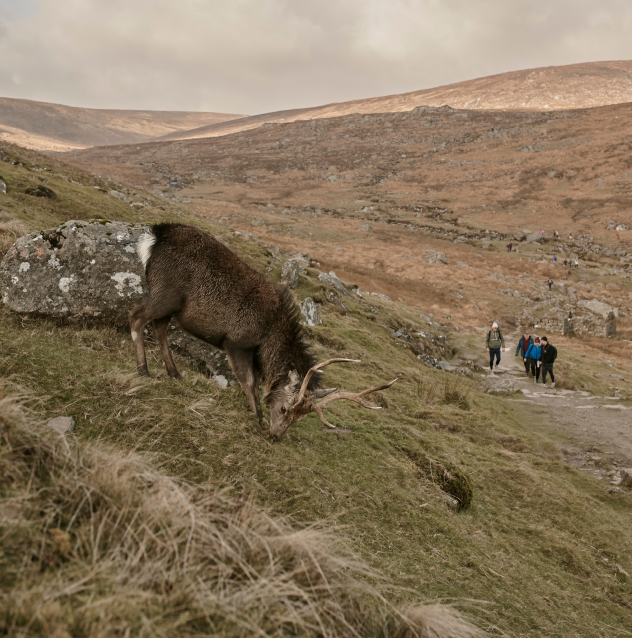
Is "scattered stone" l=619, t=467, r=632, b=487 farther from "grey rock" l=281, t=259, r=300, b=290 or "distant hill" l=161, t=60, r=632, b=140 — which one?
"distant hill" l=161, t=60, r=632, b=140

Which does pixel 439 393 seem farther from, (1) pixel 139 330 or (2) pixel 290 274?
(1) pixel 139 330

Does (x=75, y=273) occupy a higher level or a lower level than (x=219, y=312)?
higher

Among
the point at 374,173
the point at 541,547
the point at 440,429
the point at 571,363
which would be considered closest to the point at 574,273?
the point at 571,363

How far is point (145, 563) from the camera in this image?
7.93ft

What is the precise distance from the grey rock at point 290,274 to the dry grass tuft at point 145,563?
16.8 metres

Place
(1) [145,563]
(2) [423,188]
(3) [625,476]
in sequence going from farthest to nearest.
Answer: (2) [423,188] → (3) [625,476] → (1) [145,563]

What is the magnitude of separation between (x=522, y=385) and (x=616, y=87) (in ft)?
655

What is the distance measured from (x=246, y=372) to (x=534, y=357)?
59.1 feet

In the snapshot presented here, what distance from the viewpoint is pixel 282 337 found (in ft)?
23.2

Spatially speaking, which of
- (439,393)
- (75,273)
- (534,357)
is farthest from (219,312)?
(534,357)

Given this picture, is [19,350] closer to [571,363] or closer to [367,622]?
[367,622]

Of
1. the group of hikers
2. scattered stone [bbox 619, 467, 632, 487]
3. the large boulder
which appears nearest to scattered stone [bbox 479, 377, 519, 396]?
the group of hikers

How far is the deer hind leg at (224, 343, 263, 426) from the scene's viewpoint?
705 centimetres

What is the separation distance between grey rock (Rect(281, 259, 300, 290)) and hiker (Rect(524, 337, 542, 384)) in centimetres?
1162
